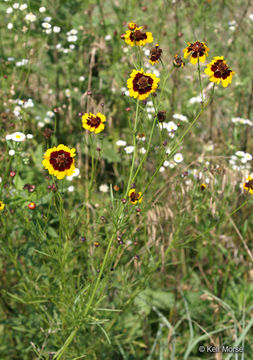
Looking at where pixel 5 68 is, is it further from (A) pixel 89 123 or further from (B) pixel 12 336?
(B) pixel 12 336

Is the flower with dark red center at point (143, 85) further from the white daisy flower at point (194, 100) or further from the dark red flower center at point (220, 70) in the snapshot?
the white daisy flower at point (194, 100)

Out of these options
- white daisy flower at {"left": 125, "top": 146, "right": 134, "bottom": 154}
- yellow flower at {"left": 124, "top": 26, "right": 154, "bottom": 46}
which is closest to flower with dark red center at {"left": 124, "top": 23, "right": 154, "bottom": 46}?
yellow flower at {"left": 124, "top": 26, "right": 154, "bottom": 46}

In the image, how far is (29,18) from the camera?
2646 millimetres

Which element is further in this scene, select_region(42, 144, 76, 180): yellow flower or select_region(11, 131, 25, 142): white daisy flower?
select_region(11, 131, 25, 142): white daisy flower

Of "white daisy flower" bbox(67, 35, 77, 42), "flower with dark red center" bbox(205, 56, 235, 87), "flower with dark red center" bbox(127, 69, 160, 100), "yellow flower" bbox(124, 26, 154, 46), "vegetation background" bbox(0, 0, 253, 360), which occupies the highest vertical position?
"white daisy flower" bbox(67, 35, 77, 42)

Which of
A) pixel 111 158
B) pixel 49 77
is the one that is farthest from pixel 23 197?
pixel 49 77

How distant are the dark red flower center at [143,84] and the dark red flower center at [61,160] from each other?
405 mm

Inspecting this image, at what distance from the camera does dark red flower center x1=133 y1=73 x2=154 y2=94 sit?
4.88 ft

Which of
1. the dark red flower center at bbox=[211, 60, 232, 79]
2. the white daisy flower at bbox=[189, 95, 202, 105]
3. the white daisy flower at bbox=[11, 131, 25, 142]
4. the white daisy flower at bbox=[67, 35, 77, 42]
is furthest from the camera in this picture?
the white daisy flower at bbox=[189, 95, 202, 105]

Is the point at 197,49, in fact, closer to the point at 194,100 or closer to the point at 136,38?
the point at 136,38

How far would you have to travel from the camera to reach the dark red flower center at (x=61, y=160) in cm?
142

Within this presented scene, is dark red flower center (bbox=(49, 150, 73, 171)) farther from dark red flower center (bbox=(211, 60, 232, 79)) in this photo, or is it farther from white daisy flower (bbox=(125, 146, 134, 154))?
white daisy flower (bbox=(125, 146, 134, 154))

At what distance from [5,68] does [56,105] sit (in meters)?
0.55

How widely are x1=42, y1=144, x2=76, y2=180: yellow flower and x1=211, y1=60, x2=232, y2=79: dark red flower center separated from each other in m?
0.71
